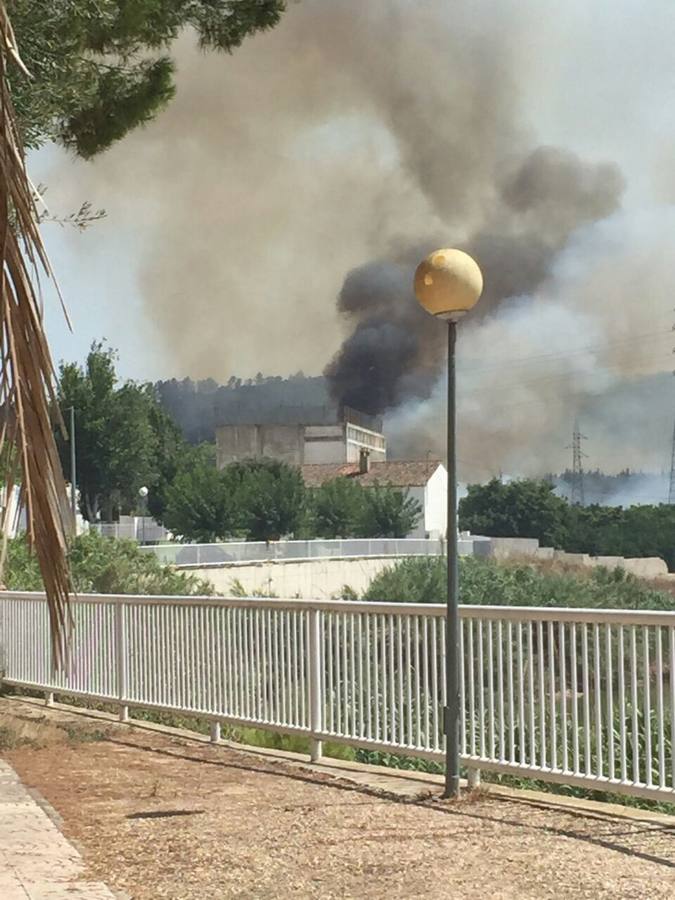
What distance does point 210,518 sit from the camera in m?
85.2

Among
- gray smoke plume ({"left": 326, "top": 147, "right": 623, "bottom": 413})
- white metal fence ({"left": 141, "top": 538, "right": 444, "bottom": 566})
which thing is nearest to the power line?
gray smoke plume ({"left": 326, "top": 147, "right": 623, "bottom": 413})

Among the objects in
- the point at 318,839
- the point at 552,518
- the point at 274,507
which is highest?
the point at 274,507

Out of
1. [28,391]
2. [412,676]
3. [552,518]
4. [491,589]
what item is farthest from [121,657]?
[552,518]

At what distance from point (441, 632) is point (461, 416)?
170m

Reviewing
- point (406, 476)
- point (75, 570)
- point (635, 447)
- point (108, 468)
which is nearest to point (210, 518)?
point (108, 468)

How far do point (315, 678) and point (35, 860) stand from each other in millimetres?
3189

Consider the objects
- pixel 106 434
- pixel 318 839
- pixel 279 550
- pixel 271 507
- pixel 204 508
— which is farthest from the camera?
pixel 271 507

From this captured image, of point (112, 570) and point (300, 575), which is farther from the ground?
point (112, 570)

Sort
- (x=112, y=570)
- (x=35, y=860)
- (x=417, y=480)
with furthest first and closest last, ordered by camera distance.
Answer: (x=417, y=480) → (x=112, y=570) → (x=35, y=860)

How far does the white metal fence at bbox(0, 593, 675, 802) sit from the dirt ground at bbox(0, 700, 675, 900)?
0.37 metres

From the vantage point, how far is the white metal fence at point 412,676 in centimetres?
679

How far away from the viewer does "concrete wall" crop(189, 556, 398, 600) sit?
4632cm

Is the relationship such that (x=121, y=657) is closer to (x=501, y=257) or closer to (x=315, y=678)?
(x=315, y=678)

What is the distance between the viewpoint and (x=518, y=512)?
131125 mm
